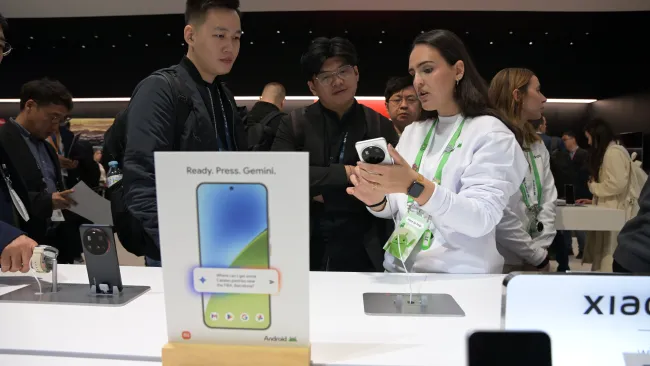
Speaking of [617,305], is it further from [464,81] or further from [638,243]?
[464,81]

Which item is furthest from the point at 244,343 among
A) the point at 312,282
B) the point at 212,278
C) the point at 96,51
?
the point at 96,51

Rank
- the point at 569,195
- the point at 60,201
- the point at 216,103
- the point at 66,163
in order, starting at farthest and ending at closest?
the point at 569,195 → the point at 66,163 → the point at 60,201 → the point at 216,103

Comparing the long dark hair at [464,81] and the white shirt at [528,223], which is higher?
the long dark hair at [464,81]

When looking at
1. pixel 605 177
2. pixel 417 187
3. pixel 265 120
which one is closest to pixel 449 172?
pixel 417 187

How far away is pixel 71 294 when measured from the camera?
3.86 feet

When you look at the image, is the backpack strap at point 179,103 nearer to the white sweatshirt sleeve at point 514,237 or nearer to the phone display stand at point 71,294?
the phone display stand at point 71,294

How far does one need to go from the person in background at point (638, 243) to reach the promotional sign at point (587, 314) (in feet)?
1.54

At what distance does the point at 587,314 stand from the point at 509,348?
22 centimetres

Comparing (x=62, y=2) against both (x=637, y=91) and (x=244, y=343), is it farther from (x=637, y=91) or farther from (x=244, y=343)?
(x=637, y=91)

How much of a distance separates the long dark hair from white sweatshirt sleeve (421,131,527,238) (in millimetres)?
158

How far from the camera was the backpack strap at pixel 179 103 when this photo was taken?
1.57 m

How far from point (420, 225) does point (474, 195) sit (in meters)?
0.18

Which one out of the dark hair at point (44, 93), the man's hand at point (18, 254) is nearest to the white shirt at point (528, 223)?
the man's hand at point (18, 254)

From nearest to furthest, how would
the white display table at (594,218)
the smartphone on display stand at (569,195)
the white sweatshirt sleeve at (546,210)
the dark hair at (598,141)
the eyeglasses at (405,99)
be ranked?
1. the white sweatshirt sleeve at (546,210)
2. the eyeglasses at (405,99)
3. the white display table at (594,218)
4. the smartphone on display stand at (569,195)
5. the dark hair at (598,141)
